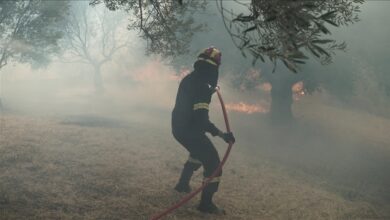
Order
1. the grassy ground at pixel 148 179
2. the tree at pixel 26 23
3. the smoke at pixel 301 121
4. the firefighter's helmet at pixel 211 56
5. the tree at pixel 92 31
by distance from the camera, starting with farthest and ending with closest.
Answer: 1. the tree at pixel 92 31
2. the tree at pixel 26 23
3. the smoke at pixel 301 121
4. the firefighter's helmet at pixel 211 56
5. the grassy ground at pixel 148 179

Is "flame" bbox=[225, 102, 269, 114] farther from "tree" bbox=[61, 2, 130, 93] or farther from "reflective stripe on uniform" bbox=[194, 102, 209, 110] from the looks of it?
"reflective stripe on uniform" bbox=[194, 102, 209, 110]

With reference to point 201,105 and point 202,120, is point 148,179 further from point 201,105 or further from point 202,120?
point 201,105

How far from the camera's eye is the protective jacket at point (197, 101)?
7.64 meters

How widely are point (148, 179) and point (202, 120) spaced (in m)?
2.94

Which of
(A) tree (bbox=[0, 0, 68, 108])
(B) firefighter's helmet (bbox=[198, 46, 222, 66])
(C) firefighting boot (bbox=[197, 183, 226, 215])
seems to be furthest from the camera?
(A) tree (bbox=[0, 0, 68, 108])

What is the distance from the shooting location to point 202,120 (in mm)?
7645

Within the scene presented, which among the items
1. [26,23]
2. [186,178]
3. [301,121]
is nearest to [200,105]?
[186,178]

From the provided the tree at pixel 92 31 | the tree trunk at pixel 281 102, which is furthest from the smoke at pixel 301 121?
the tree at pixel 92 31

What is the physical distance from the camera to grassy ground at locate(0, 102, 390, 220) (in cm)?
760

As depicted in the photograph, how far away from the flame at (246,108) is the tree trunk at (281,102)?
6.46 metres

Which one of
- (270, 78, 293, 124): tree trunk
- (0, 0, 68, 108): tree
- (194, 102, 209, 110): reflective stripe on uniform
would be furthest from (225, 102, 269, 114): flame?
(194, 102, 209, 110): reflective stripe on uniform

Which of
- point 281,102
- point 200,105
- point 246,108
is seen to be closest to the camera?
point 200,105

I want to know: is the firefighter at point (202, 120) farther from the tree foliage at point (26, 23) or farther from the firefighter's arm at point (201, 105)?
the tree foliage at point (26, 23)

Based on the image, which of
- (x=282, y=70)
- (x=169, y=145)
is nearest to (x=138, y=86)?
(x=282, y=70)
